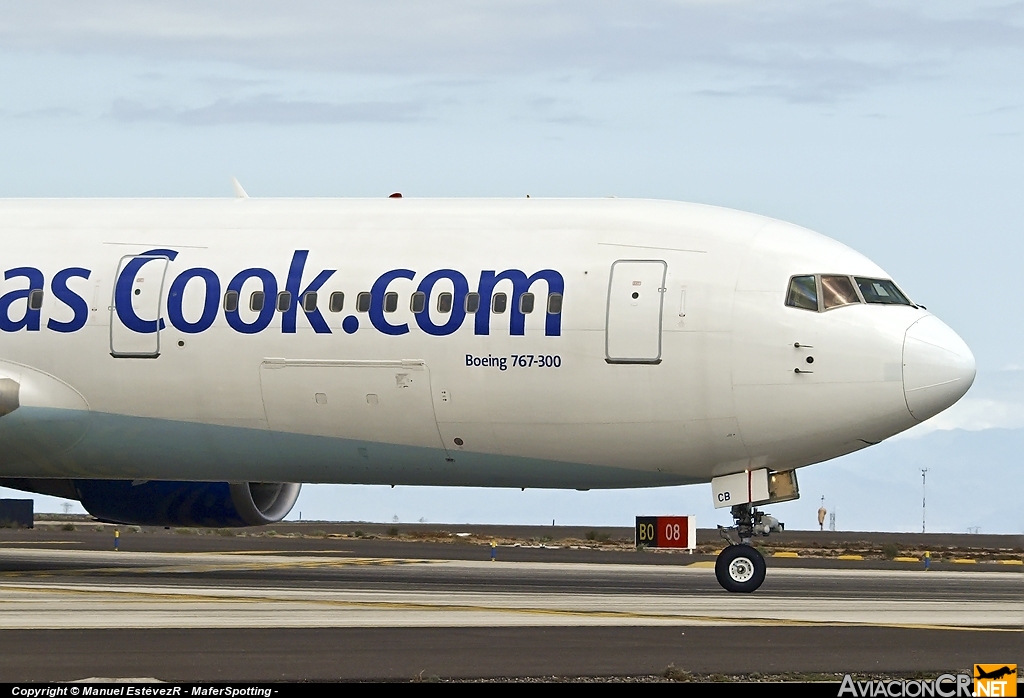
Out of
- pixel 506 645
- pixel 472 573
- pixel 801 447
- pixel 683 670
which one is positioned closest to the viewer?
pixel 683 670

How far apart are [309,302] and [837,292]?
27.6 feet

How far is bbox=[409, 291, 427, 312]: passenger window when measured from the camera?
26719 millimetres

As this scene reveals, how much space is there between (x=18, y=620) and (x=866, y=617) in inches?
414

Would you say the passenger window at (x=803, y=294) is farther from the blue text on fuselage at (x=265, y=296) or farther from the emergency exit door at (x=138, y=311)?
the emergency exit door at (x=138, y=311)

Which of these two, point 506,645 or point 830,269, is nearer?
point 506,645

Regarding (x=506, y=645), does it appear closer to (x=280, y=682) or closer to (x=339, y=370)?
(x=280, y=682)

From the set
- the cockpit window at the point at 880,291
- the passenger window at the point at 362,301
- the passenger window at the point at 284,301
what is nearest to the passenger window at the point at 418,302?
the passenger window at the point at 362,301

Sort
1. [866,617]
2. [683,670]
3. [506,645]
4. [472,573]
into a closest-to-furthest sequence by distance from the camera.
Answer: [683,670]
[506,645]
[866,617]
[472,573]

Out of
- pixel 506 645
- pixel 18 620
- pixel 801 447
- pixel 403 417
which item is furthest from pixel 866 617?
pixel 18 620

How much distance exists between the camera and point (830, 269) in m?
26.2

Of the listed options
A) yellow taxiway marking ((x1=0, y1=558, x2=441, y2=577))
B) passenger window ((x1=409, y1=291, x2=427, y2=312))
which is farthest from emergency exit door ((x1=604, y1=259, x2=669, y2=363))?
yellow taxiway marking ((x1=0, y1=558, x2=441, y2=577))

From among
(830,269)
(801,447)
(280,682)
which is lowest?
(280,682)

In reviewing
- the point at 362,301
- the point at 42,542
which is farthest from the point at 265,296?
the point at 42,542

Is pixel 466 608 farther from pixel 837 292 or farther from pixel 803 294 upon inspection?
pixel 837 292
